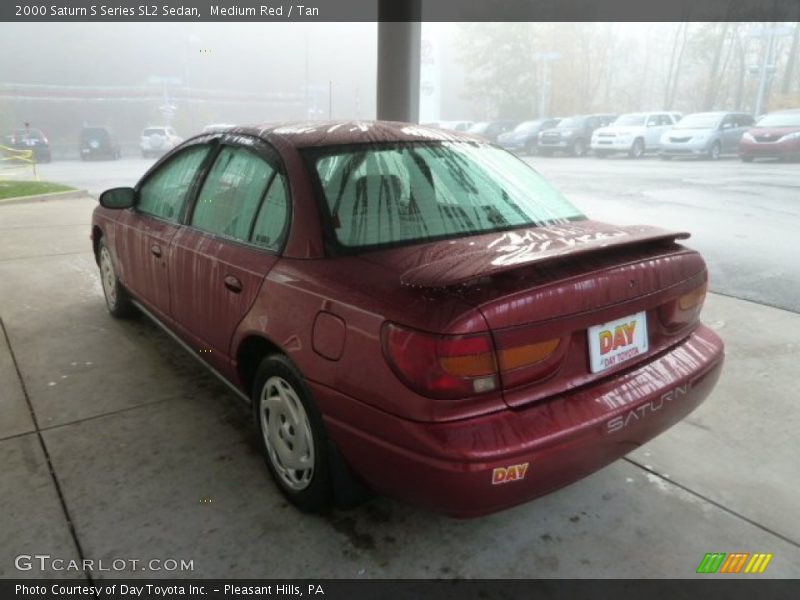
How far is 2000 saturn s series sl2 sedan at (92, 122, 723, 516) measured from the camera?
1667 millimetres

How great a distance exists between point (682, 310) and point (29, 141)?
26826 millimetres

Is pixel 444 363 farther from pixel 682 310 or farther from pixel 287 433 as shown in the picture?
pixel 682 310

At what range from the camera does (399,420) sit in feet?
5.58

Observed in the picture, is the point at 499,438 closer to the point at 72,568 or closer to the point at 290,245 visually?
the point at 290,245

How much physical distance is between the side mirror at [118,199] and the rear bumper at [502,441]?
235 cm

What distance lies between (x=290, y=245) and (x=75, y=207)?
11.4 metres

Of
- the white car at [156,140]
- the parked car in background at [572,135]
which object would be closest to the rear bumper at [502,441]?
the parked car in background at [572,135]

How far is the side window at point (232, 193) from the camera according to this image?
8.21 feet

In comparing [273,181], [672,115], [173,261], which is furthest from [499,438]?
[672,115]

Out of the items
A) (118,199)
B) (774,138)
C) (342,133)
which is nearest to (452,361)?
(342,133)

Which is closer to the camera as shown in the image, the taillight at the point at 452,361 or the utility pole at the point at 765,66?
the taillight at the point at 452,361

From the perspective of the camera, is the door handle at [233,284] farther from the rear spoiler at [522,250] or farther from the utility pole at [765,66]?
the utility pole at [765,66]

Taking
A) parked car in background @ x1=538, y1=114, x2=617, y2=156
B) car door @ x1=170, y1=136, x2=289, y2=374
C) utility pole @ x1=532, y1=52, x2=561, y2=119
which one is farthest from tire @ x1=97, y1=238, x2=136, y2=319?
parked car in background @ x1=538, y1=114, x2=617, y2=156

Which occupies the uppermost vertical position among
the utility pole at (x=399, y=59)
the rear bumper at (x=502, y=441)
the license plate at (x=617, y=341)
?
the utility pole at (x=399, y=59)
